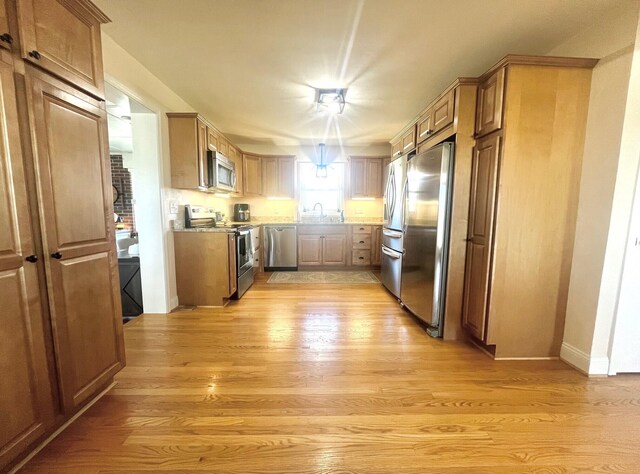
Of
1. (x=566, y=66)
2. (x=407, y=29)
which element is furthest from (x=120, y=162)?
(x=566, y=66)

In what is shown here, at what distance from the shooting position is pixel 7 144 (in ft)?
3.19

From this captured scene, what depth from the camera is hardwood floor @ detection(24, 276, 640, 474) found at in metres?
1.11

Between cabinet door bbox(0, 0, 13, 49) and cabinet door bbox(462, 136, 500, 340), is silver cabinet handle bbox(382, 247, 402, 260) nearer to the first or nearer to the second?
cabinet door bbox(462, 136, 500, 340)

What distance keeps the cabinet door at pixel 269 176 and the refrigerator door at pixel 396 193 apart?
244 centimetres

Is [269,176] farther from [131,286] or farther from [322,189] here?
[131,286]

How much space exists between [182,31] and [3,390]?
7.36ft

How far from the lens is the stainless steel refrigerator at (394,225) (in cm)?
288

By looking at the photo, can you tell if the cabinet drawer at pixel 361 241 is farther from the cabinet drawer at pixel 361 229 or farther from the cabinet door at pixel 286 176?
the cabinet door at pixel 286 176

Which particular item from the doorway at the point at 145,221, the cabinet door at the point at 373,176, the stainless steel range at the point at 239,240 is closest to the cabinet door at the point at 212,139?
the doorway at the point at 145,221

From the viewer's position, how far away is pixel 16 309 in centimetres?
101

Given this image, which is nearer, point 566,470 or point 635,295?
point 566,470

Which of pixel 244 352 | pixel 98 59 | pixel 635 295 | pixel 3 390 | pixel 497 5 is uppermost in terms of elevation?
pixel 497 5

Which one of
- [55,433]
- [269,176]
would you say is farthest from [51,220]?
[269,176]

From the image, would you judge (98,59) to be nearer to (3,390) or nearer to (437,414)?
(3,390)
